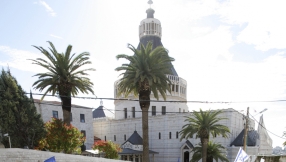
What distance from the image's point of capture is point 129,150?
50.8 metres

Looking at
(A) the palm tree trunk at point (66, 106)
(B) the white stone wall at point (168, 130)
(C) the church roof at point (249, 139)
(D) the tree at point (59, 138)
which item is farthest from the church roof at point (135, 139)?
(D) the tree at point (59, 138)

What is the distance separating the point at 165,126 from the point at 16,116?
110ft

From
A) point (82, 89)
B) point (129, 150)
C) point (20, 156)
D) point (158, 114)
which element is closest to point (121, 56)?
point (82, 89)

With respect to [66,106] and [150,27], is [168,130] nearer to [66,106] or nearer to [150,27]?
[150,27]

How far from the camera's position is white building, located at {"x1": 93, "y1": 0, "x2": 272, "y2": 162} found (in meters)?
46.6

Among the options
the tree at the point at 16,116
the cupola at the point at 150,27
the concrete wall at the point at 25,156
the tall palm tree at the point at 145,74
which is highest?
the cupola at the point at 150,27

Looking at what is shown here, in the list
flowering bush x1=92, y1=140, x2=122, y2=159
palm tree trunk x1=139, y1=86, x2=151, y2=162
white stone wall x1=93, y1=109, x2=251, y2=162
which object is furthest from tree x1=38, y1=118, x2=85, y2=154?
white stone wall x1=93, y1=109, x2=251, y2=162

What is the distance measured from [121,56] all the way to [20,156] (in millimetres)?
14509

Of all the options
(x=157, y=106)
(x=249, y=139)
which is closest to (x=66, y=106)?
(x=249, y=139)

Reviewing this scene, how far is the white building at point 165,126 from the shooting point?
4659cm

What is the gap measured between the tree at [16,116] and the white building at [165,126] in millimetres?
23959

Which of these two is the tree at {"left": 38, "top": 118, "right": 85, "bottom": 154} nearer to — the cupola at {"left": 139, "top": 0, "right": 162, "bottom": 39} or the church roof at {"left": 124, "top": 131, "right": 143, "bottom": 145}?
the church roof at {"left": 124, "top": 131, "right": 143, "bottom": 145}

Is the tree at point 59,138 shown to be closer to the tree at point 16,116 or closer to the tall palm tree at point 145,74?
the tree at point 16,116

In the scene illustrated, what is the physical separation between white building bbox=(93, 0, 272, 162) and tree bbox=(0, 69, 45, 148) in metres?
24.0
